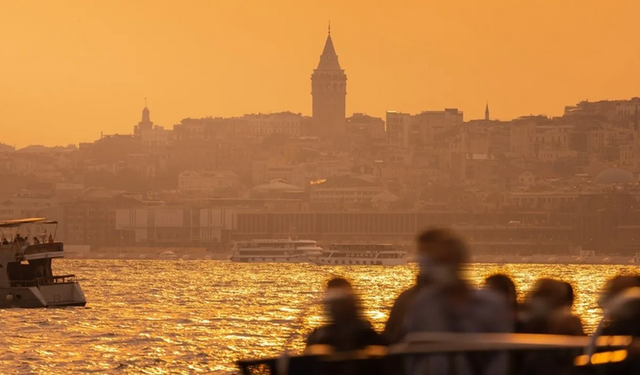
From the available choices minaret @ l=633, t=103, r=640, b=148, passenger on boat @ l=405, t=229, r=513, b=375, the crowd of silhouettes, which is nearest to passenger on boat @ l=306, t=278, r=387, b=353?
the crowd of silhouettes

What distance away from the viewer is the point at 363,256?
10019cm

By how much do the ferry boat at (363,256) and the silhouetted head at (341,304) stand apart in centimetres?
9142

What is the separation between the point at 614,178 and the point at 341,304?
135 meters

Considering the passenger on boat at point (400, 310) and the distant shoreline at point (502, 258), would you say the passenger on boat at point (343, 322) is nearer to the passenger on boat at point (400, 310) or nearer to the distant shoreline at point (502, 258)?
the passenger on boat at point (400, 310)

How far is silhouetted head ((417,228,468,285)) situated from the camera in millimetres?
6062

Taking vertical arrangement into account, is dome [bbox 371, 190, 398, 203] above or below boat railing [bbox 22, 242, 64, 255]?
above

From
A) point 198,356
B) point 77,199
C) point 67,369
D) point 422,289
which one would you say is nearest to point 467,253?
point 422,289

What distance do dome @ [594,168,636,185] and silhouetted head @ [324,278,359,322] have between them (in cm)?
13366

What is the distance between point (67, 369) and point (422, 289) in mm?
16304

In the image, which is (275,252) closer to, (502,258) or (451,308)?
(502,258)

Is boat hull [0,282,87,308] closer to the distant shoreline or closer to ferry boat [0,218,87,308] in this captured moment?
ferry boat [0,218,87,308]

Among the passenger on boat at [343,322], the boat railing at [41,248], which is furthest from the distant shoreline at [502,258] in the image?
the passenger on boat at [343,322]

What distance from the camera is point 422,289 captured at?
6422 mm

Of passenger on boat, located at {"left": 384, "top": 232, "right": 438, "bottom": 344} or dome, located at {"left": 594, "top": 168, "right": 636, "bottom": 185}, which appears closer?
passenger on boat, located at {"left": 384, "top": 232, "right": 438, "bottom": 344}
